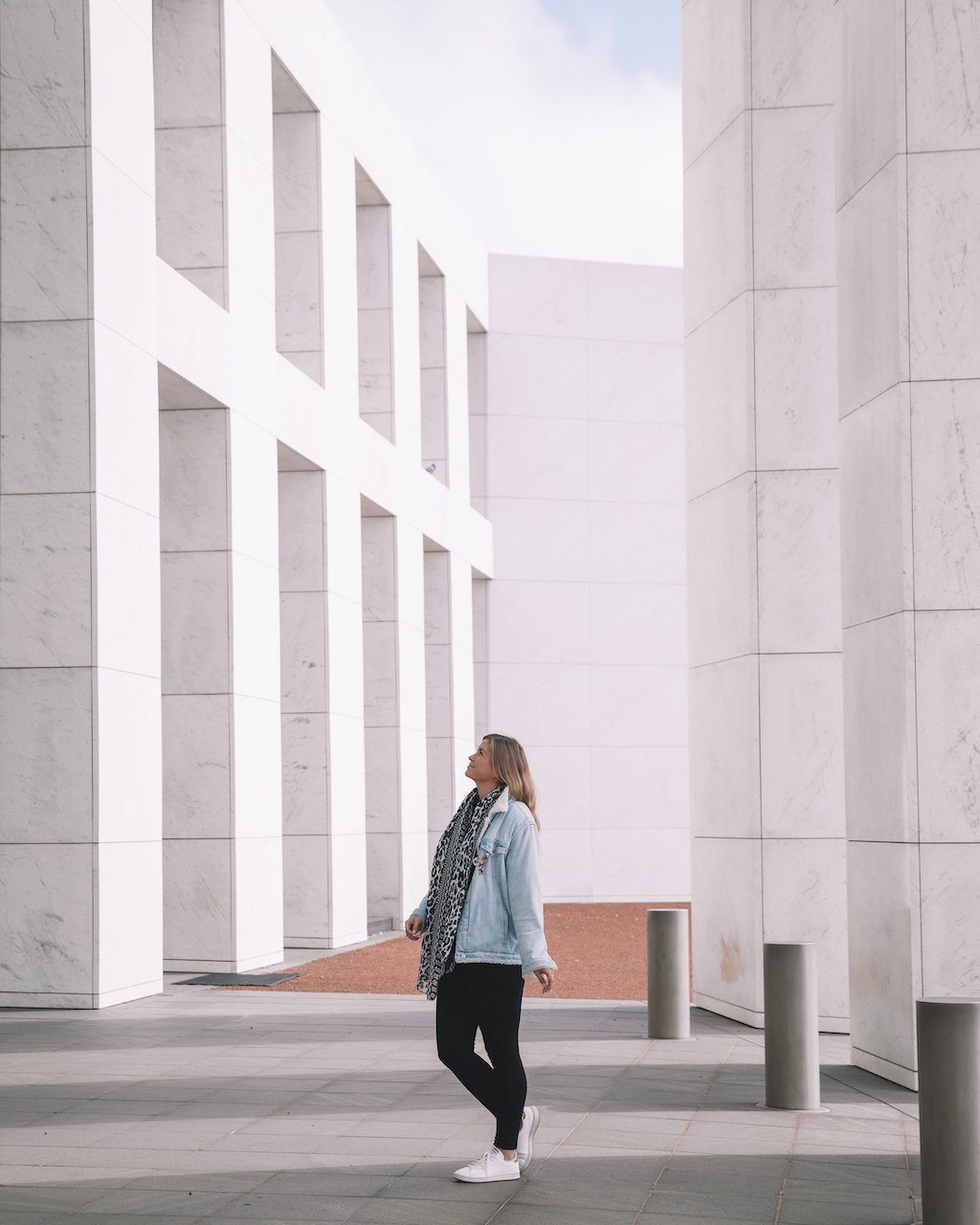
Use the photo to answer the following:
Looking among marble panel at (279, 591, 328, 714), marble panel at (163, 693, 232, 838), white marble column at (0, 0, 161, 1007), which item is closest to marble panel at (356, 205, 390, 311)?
marble panel at (279, 591, 328, 714)

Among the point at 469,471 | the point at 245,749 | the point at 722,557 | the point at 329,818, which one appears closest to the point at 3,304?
the point at 245,749

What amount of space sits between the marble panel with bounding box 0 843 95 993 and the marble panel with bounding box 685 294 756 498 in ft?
20.0

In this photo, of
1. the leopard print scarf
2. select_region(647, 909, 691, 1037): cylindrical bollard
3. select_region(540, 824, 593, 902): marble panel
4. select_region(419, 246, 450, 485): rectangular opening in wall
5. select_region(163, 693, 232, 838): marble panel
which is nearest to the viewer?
the leopard print scarf

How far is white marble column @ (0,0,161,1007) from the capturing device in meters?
13.3

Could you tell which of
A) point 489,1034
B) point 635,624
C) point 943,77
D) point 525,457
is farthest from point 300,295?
point 489,1034

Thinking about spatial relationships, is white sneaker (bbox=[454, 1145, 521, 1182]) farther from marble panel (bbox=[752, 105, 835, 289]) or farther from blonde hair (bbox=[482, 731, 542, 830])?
marble panel (bbox=[752, 105, 835, 289])

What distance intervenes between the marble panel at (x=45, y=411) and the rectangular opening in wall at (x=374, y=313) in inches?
393

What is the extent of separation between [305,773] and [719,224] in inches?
357

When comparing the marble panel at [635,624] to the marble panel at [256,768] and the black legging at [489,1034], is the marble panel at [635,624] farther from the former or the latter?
the black legging at [489,1034]

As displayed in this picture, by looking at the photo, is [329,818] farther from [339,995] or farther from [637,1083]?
[637,1083]

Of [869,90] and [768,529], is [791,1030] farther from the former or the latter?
[869,90]

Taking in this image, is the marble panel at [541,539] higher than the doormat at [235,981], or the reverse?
the marble panel at [541,539]

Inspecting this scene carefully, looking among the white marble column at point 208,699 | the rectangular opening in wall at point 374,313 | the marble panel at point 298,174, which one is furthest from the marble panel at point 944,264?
the rectangular opening in wall at point 374,313

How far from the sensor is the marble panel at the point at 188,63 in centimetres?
1716
